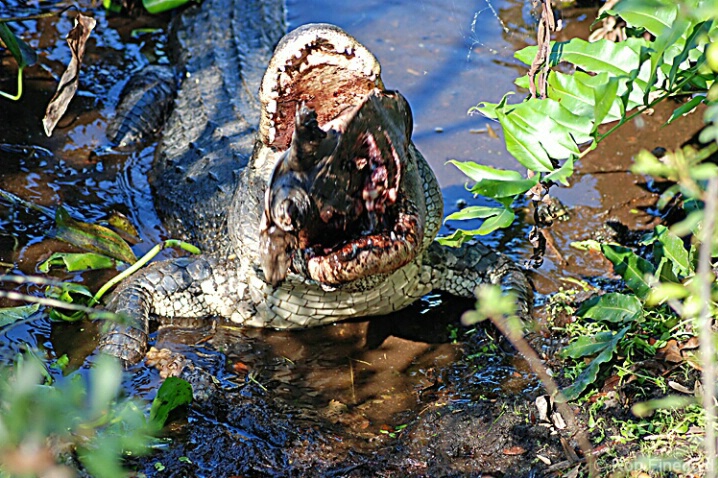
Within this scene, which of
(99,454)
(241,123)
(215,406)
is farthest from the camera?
(241,123)

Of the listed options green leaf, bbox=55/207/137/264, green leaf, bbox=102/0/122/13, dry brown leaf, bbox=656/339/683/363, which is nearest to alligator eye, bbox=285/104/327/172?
dry brown leaf, bbox=656/339/683/363

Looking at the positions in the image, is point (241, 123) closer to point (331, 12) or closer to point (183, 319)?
point (183, 319)

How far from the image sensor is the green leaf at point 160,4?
6.51 m

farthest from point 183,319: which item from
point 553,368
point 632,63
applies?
point 632,63

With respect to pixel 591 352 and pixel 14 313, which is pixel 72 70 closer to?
pixel 14 313

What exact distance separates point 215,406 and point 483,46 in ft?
13.6

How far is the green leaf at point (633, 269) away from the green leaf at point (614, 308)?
0.05m

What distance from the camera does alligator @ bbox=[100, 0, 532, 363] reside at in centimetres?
282

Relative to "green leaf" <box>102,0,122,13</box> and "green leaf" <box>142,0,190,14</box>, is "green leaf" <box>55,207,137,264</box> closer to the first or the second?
"green leaf" <box>142,0,190,14</box>

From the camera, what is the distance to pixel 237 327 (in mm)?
3979

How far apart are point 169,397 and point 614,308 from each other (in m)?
1.88

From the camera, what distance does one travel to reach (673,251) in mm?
3223

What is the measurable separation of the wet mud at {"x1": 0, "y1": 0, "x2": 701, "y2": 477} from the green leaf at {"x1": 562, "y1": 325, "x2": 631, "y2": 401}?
0.19 m

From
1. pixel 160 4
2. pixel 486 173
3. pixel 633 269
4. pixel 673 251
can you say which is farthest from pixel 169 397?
pixel 160 4
